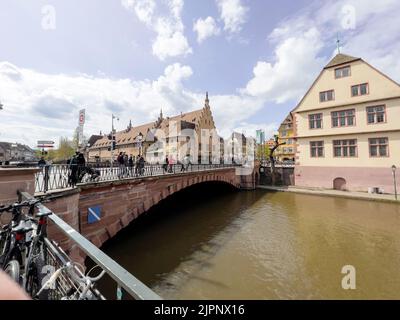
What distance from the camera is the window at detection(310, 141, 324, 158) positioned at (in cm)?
2378

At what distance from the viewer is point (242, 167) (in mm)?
27516

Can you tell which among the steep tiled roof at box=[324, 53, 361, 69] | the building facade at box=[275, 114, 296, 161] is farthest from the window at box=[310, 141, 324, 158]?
the building facade at box=[275, 114, 296, 161]

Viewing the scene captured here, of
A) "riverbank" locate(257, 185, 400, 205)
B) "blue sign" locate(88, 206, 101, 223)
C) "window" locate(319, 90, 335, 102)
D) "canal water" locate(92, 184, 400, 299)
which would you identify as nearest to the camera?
"canal water" locate(92, 184, 400, 299)

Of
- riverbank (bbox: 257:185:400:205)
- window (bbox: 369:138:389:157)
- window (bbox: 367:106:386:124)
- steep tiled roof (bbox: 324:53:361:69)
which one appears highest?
steep tiled roof (bbox: 324:53:361:69)

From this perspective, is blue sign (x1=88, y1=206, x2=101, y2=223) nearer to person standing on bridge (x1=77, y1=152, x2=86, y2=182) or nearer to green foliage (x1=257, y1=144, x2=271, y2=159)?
person standing on bridge (x1=77, y1=152, x2=86, y2=182)

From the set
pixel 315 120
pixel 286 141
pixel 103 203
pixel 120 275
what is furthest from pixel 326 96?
pixel 120 275

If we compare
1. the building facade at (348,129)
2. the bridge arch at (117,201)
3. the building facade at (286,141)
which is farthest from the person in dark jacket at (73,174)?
the building facade at (286,141)

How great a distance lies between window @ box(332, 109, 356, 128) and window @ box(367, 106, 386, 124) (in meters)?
1.22

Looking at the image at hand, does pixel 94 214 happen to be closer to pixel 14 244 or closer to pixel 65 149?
pixel 14 244

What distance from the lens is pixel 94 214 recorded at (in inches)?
303

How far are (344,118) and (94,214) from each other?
2522 centimetres

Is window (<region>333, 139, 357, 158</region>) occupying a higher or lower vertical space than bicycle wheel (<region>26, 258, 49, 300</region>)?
higher
